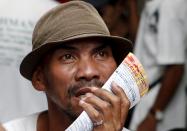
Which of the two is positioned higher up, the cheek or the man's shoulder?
the cheek

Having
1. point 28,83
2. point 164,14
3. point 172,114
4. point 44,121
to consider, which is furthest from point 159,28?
point 44,121

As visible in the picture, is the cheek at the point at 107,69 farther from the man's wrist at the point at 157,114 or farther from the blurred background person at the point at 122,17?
the man's wrist at the point at 157,114

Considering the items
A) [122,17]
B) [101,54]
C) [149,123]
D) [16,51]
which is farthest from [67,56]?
[122,17]

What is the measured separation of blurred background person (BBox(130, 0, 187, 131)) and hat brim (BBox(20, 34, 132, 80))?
164 centimetres

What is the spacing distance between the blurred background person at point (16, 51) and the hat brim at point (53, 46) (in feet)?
2.43

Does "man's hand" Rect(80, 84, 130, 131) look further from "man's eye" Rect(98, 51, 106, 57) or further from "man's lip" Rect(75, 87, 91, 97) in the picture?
Result: "man's eye" Rect(98, 51, 106, 57)

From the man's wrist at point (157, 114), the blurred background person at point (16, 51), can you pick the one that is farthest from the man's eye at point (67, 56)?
the man's wrist at point (157, 114)

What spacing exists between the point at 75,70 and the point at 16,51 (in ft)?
3.49

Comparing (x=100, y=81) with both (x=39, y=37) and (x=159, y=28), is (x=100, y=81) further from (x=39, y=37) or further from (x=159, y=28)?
(x=159, y=28)

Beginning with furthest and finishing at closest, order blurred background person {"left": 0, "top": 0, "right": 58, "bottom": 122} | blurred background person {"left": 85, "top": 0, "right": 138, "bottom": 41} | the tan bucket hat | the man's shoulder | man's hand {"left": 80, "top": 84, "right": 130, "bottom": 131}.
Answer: blurred background person {"left": 85, "top": 0, "right": 138, "bottom": 41} → blurred background person {"left": 0, "top": 0, "right": 58, "bottom": 122} → the man's shoulder → the tan bucket hat → man's hand {"left": 80, "top": 84, "right": 130, "bottom": 131}

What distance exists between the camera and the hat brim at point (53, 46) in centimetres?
265

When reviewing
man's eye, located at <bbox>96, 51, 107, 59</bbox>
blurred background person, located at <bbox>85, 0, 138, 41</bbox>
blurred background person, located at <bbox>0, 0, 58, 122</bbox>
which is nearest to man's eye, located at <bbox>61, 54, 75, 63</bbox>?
man's eye, located at <bbox>96, 51, 107, 59</bbox>

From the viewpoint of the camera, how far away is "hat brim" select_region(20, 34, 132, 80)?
2.65 metres

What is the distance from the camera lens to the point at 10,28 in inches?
142
